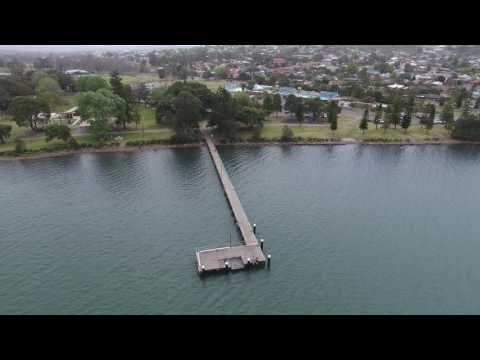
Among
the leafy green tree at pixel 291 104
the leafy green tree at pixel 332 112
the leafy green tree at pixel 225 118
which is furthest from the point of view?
the leafy green tree at pixel 291 104

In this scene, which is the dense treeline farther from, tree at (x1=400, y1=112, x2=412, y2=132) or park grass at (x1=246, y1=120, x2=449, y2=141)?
tree at (x1=400, y1=112, x2=412, y2=132)

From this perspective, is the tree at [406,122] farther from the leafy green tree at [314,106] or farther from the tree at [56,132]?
the tree at [56,132]

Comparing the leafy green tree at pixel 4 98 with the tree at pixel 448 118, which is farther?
the leafy green tree at pixel 4 98

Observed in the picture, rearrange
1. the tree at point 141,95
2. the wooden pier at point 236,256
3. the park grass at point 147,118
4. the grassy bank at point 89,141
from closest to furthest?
the wooden pier at point 236,256, the grassy bank at point 89,141, the park grass at point 147,118, the tree at point 141,95

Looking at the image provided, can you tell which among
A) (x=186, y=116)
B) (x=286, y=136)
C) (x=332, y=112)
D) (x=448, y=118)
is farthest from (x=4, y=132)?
(x=448, y=118)

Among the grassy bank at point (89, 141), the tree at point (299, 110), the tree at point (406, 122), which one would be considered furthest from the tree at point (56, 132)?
the tree at point (406, 122)

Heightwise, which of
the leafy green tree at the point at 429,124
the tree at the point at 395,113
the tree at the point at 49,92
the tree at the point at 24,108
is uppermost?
the tree at the point at 49,92

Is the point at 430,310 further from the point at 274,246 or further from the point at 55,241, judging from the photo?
the point at 55,241

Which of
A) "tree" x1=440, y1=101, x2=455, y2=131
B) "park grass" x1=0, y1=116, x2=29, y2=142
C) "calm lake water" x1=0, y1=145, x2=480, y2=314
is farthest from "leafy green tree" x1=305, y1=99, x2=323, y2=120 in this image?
"park grass" x1=0, y1=116, x2=29, y2=142
